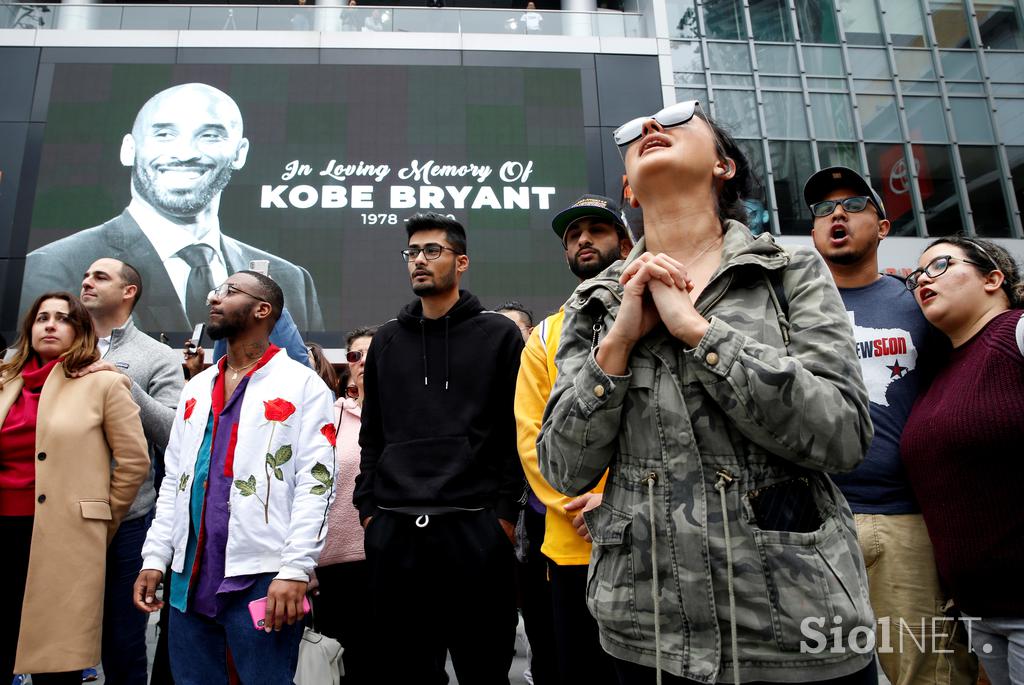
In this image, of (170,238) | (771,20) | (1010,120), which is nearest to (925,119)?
(1010,120)

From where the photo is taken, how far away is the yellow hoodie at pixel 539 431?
2.61 meters

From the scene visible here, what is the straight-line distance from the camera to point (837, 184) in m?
3.07

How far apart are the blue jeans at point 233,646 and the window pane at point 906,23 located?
22.2m

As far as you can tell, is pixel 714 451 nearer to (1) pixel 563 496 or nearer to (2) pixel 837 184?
(1) pixel 563 496

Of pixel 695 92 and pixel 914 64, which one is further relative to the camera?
pixel 914 64

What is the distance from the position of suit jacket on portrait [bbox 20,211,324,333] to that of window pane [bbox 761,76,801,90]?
13.7m

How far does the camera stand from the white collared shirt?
48.4 ft

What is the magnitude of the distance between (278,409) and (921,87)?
69.8 feet

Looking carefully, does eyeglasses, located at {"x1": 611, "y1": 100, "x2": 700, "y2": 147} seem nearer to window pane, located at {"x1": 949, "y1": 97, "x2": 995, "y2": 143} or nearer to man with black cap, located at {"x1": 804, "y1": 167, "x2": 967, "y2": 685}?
man with black cap, located at {"x1": 804, "y1": 167, "x2": 967, "y2": 685}

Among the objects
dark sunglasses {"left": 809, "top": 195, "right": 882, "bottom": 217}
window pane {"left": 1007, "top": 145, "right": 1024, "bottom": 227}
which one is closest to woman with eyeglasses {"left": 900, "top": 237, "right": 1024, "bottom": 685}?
dark sunglasses {"left": 809, "top": 195, "right": 882, "bottom": 217}

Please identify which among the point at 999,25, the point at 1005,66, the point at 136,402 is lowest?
the point at 136,402

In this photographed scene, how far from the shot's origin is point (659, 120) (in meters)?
1.79

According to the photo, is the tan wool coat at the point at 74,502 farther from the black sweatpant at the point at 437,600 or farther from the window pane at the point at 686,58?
the window pane at the point at 686,58

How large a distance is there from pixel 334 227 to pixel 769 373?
48.3ft
